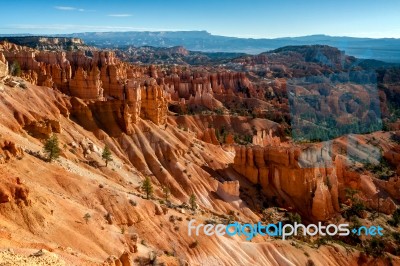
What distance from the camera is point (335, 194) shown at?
55.3 m

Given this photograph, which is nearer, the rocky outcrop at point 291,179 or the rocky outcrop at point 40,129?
the rocky outcrop at point 40,129

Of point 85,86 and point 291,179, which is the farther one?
point 85,86

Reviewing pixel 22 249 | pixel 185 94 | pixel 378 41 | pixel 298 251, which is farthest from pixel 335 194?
pixel 378 41

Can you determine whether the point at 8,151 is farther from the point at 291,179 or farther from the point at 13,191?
the point at 291,179

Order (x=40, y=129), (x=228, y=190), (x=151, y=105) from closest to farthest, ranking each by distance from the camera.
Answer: (x=40, y=129) < (x=228, y=190) < (x=151, y=105)

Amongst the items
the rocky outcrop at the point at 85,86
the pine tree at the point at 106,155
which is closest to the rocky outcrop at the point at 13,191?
the pine tree at the point at 106,155

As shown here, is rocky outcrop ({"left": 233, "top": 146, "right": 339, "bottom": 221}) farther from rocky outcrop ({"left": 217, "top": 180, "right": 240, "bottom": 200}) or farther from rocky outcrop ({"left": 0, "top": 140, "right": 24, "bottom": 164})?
rocky outcrop ({"left": 0, "top": 140, "right": 24, "bottom": 164})

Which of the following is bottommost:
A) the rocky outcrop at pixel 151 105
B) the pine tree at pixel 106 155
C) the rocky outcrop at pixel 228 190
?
the rocky outcrop at pixel 228 190

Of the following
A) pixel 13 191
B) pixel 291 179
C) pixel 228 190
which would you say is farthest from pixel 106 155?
pixel 291 179

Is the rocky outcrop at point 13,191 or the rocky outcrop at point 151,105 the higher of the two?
the rocky outcrop at point 13,191

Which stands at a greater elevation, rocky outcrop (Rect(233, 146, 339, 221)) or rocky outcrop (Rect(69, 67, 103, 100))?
rocky outcrop (Rect(69, 67, 103, 100))

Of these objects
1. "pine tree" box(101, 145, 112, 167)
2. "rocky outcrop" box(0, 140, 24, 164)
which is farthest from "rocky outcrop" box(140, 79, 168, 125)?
"rocky outcrop" box(0, 140, 24, 164)

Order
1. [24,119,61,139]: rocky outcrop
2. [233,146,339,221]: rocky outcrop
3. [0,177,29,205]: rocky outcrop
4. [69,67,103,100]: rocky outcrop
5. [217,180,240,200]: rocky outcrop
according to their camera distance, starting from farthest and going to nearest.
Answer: [69,67,103,100]: rocky outcrop, [233,146,339,221]: rocky outcrop, [217,180,240,200]: rocky outcrop, [24,119,61,139]: rocky outcrop, [0,177,29,205]: rocky outcrop

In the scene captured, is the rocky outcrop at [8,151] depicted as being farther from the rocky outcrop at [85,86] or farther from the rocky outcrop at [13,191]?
the rocky outcrop at [85,86]
